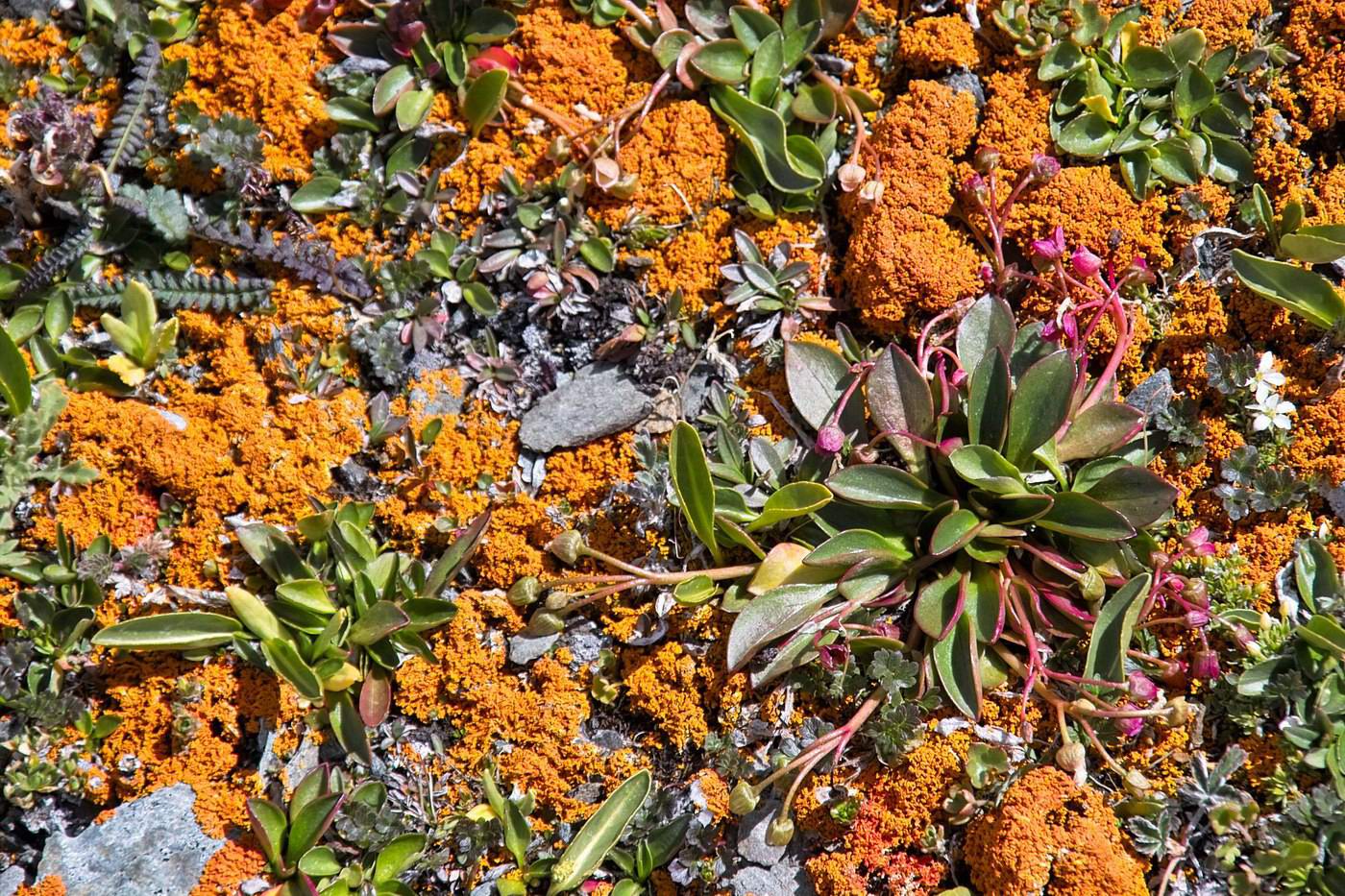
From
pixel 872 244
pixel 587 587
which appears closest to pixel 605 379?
pixel 587 587

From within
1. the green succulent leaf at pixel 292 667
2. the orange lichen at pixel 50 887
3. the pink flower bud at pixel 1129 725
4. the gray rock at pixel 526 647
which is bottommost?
the orange lichen at pixel 50 887

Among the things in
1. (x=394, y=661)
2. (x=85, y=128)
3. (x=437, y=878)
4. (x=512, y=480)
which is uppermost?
(x=85, y=128)

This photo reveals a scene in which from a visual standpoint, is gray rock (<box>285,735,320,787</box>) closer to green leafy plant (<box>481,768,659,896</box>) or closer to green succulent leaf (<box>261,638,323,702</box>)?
green succulent leaf (<box>261,638,323,702</box>)

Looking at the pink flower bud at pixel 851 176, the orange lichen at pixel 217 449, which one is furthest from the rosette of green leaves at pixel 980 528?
the orange lichen at pixel 217 449

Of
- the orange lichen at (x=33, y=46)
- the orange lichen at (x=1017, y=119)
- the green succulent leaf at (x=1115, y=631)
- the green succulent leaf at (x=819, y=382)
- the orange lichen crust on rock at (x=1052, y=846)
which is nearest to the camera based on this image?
the orange lichen crust on rock at (x=1052, y=846)

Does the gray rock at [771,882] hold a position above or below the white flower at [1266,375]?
below

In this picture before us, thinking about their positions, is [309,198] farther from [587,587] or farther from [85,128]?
[587,587]

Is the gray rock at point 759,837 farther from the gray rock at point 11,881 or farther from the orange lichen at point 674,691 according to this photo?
the gray rock at point 11,881

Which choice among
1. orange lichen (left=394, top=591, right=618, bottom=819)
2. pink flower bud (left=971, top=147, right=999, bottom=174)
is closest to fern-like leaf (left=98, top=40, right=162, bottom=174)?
orange lichen (left=394, top=591, right=618, bottom=819)
